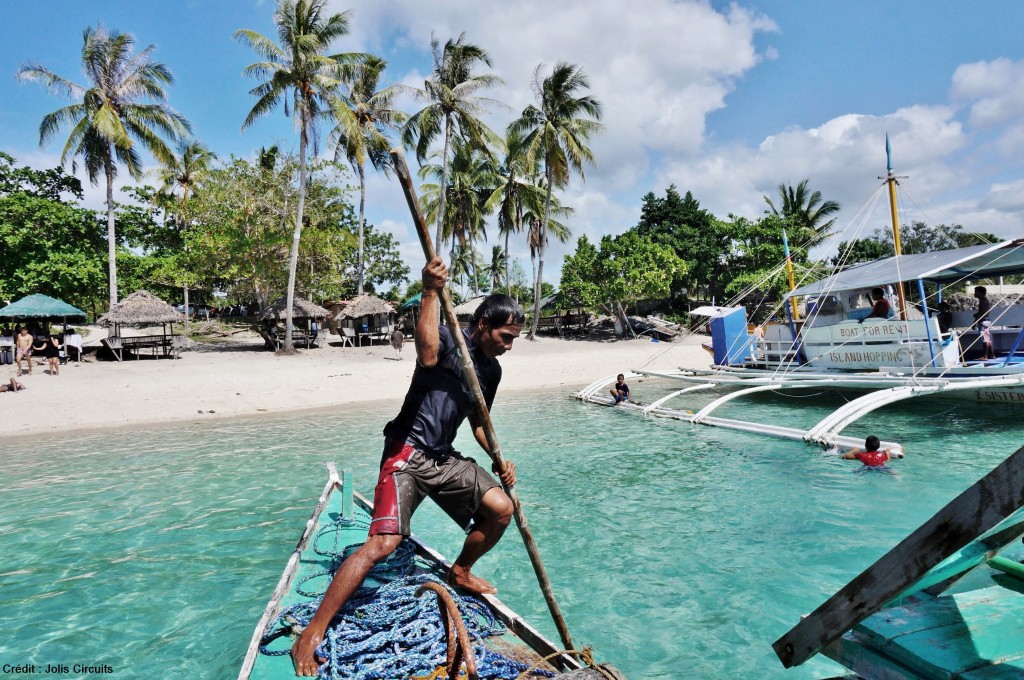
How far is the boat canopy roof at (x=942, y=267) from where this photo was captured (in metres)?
11.8

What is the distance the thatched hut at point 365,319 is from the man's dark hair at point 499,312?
2763 centimetres

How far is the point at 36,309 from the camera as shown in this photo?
21.7 m

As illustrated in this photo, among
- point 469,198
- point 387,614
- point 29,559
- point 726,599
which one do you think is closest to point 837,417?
point 726,599

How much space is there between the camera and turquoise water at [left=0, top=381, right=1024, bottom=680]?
4230 millimetres

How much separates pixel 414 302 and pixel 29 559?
2774 cm

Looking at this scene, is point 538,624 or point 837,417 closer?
point 538,624

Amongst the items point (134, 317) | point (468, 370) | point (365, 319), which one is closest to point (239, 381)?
point (134, 317)

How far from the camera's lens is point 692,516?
671 cm

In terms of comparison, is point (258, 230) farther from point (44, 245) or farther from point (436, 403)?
point (436, 403)

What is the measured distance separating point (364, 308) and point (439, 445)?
2841 cm

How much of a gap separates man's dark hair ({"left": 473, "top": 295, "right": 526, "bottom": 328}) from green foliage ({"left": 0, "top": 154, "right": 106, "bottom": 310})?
29.9 meters

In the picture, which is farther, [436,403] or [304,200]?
[304,200]

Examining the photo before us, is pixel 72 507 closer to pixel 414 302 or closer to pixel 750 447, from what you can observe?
pixel 750 447

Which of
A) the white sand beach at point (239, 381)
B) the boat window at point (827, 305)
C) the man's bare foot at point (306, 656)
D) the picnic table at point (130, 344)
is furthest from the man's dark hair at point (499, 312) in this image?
the picnic table at point (130, 344)
